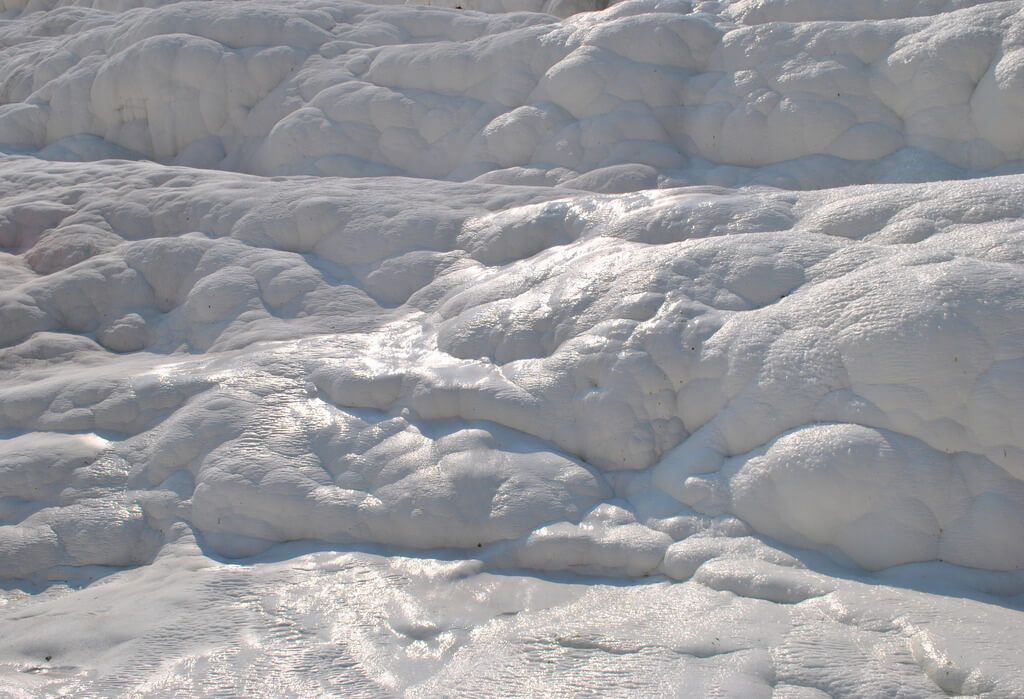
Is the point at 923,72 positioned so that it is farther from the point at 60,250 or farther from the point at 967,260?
the point at 60,250

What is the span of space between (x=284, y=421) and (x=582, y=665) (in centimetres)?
177

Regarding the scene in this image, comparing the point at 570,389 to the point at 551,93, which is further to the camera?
the point at 551,93

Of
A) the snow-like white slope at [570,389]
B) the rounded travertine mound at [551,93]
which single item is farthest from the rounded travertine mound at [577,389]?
the rounded travertine mound at [551,93]

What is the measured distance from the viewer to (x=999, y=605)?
2.85 metres

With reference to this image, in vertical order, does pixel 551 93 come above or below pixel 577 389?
above

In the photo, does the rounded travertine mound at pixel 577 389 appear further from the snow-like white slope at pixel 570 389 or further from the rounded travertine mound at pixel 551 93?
the rounded travertine mound at pixel 551 93

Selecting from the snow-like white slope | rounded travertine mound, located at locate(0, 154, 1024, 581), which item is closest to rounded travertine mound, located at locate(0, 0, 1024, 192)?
the snow-like white slope

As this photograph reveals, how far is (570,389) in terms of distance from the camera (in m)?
3.81

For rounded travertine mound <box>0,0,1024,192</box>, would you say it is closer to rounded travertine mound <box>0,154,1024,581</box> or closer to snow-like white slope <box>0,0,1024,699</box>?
snow-like white slope <box>0,0,1024,699</box>

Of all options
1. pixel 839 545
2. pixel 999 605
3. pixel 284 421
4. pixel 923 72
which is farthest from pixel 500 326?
pixel 923 72

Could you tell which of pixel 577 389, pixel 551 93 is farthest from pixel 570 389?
pixel 551 93

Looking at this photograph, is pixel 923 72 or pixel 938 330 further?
pixel 923 72

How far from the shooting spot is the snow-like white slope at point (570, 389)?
9.69 ft

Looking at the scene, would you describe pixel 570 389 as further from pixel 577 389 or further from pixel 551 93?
pixel 551 93
